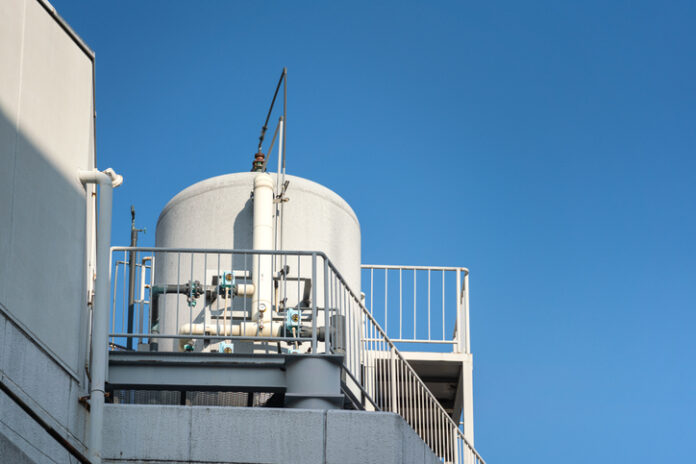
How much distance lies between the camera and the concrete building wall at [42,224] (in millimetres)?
11125

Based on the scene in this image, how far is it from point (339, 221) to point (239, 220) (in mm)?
1410

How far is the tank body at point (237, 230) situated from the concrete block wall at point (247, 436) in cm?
427

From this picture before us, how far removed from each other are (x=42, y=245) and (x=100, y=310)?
1098 millimetres

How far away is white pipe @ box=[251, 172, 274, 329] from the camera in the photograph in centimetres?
1580

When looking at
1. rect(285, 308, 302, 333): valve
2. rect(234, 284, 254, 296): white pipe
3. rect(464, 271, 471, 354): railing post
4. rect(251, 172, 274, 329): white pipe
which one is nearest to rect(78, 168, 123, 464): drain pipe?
rect(285, 308, 302, 333): valve

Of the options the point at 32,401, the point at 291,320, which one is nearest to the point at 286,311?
the point at 291,320

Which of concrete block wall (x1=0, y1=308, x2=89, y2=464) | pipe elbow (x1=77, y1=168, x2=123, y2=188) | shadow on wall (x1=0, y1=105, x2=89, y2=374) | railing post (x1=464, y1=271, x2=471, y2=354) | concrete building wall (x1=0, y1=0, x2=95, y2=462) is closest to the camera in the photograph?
concrete block wall (x1=0, y1=308, x2=89, y2=464)

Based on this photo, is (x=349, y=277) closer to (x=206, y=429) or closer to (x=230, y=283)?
(x=230, y=283)

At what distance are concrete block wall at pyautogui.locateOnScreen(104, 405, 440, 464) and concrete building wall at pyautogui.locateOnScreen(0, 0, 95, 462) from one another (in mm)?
491

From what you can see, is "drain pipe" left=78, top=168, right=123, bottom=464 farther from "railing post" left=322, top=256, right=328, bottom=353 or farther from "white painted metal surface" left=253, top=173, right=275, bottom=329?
"white painted metal surface" left=253, top=173, right=275, bottom=329

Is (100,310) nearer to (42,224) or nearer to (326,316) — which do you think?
(42,224)

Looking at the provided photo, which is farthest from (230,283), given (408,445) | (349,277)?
(408,445)

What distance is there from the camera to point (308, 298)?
53.6 ft

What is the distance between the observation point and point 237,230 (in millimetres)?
17391
